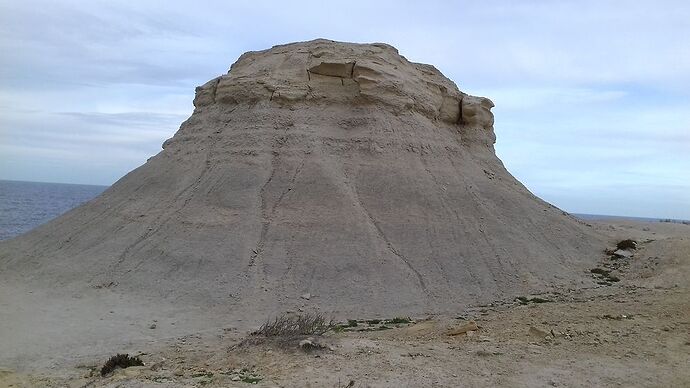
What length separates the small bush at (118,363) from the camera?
33.3 ft

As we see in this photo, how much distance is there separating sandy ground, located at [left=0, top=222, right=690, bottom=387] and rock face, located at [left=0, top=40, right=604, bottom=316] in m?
1.99

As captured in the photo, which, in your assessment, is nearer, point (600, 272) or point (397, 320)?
point (397, 320)

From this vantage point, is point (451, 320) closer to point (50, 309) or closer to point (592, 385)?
point (592, 385)

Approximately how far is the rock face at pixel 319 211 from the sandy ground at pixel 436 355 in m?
1.99

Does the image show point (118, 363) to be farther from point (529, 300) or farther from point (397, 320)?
point (529, 300)

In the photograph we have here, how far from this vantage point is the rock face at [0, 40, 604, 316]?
15898 millimetres

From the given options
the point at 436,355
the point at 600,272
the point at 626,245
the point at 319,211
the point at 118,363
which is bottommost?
the point at 118,363

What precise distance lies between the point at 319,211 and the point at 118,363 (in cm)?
824

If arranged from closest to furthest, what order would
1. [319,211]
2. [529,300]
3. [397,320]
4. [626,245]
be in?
[397,320] → [529,300] → [319,211] → [626,245]

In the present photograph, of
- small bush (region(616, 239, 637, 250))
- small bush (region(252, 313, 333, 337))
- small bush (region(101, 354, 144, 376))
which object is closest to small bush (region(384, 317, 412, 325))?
small bush (region(252, 313, 333, 337))

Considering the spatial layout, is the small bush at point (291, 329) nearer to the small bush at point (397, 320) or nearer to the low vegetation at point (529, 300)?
the small bush at point (397, 320)

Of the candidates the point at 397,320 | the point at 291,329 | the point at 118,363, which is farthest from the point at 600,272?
the point at 118,363

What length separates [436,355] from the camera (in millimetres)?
10352

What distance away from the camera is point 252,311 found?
14383 mm
